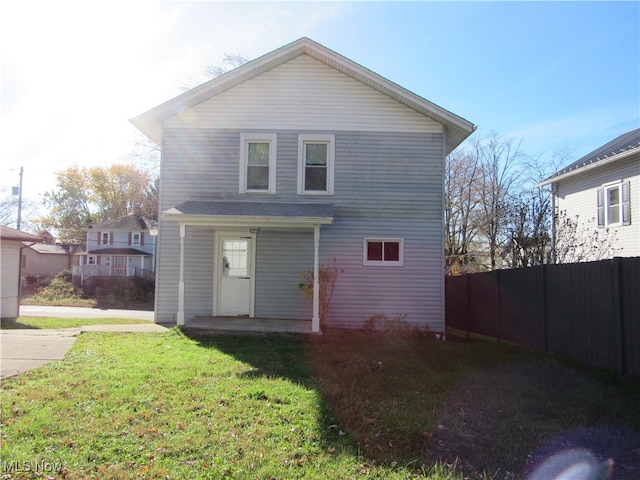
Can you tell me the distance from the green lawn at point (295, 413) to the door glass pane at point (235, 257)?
3944mm

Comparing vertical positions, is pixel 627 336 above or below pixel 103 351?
above

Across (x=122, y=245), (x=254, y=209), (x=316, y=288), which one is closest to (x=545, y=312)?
(x=316, y=288)

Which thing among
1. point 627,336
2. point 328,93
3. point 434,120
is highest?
point 328,93

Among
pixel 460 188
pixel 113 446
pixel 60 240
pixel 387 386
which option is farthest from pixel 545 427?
pixel 60 240

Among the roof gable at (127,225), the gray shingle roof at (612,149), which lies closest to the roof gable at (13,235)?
the gray shingle roof at (612,149)

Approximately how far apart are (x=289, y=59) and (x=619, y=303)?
8.81 metres

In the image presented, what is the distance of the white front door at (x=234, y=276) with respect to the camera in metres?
11.0

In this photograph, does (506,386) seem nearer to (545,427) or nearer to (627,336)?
(545,427)

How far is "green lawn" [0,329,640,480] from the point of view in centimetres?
338

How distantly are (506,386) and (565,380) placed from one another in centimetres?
100

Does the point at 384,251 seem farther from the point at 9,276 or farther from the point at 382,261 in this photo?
the point at 9,276

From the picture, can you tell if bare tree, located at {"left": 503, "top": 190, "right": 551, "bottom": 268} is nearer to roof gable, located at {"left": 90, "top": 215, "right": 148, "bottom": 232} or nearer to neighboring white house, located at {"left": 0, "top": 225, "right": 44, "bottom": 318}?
neighboring white house, located at {"left": 0, "top": 225, "right": 44, "bottom": 318}

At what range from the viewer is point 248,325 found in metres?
9.77

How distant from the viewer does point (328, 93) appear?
11.1m
